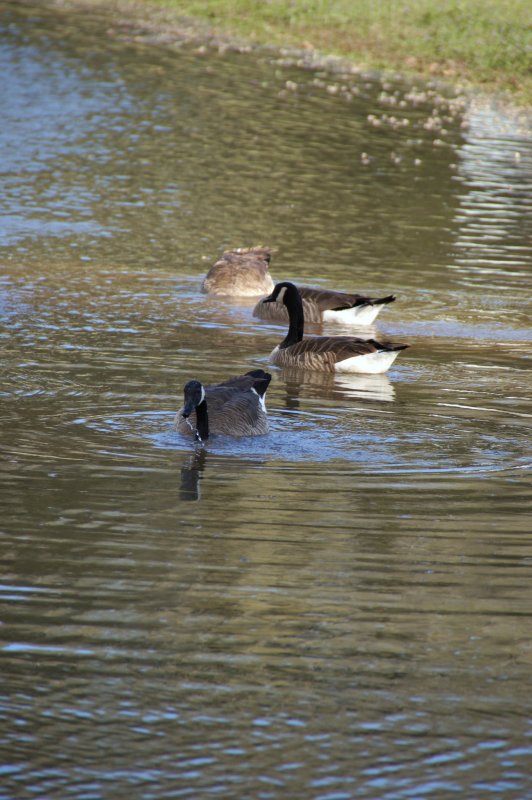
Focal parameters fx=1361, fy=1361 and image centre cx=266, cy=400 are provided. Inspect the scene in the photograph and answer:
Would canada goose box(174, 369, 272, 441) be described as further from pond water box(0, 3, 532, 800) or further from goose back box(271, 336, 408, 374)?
goose back box(271, 336, 408, 374)

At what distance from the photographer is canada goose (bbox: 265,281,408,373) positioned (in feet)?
44.7

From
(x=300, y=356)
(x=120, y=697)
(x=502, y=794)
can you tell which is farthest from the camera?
(x=300, y=356)

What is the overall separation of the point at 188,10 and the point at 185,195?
2600 centimetres

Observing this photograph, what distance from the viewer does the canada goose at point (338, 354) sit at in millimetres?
13617

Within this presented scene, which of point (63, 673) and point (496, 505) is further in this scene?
point (496, 505)

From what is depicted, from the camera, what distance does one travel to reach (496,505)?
923cm

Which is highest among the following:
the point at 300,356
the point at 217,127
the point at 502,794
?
the point at 217,127

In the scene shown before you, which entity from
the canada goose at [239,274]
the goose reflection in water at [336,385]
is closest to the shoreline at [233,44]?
the canada goose at [239,274]

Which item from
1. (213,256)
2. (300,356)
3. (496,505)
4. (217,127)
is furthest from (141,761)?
(217,127)

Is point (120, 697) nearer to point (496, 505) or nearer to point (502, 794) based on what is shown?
point (502, 794)

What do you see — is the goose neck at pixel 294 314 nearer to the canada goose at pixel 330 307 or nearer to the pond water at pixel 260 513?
the pond water at pixel 260 513

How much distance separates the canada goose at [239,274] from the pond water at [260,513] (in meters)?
0.31

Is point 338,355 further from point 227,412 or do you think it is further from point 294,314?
point 227,412

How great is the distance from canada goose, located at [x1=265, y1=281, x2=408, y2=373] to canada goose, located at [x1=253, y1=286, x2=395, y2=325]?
146cm
